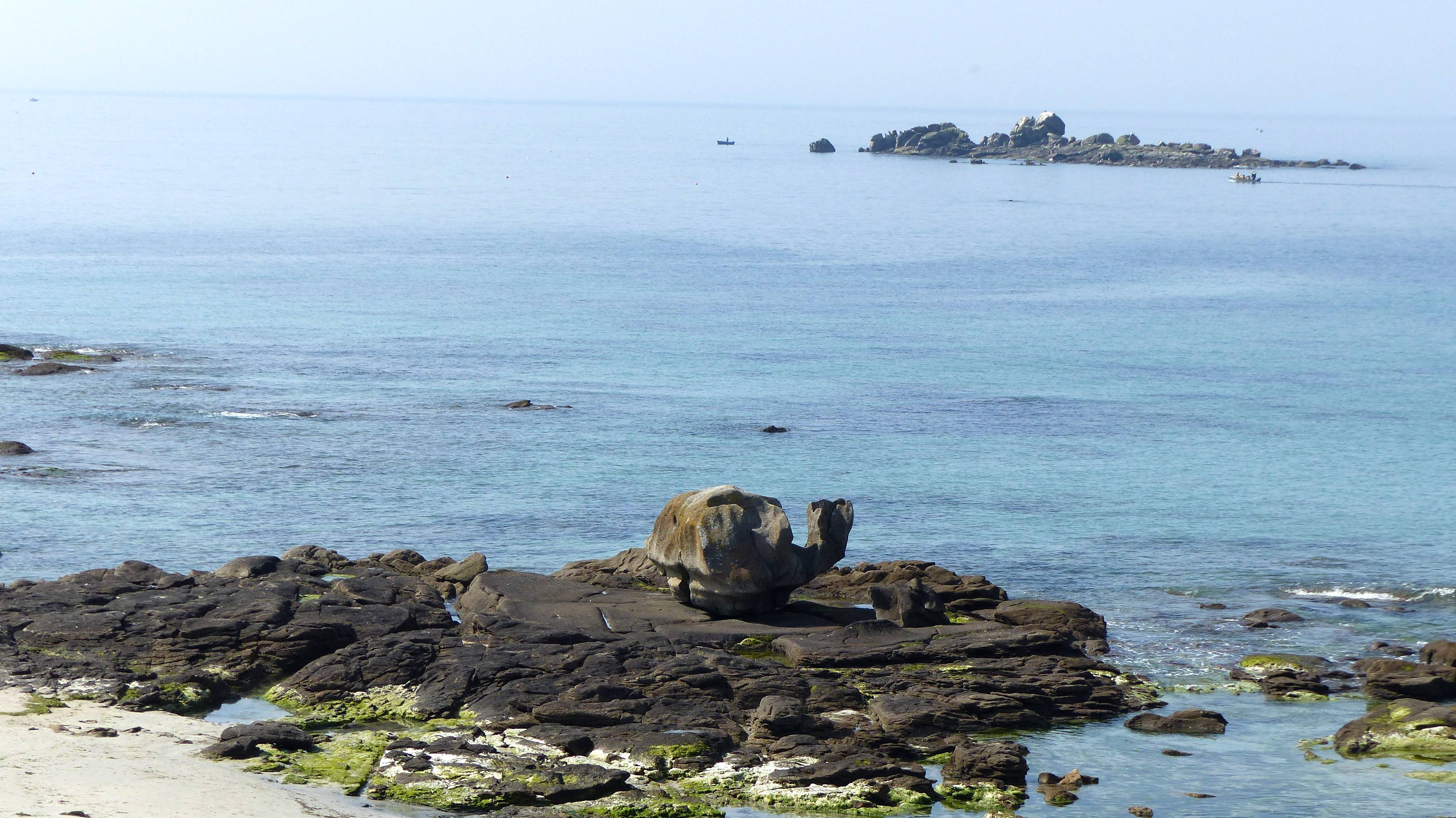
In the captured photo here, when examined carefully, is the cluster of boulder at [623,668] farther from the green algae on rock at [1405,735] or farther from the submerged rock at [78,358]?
the submerged rock at [78,358]

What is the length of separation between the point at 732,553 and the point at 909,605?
4.96 m

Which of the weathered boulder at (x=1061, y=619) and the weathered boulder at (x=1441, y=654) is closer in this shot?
the weathered boulder at (x=1441, y=654)

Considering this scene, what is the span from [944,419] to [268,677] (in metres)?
46.6

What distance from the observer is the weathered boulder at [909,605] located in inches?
1531

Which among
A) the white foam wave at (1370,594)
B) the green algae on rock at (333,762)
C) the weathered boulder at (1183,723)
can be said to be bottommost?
the white foam wave at (1370,594)

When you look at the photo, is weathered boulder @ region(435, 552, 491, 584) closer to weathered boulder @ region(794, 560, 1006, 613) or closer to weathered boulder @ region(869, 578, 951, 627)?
weathered boulder @ region(794, 560, 1006, 613)

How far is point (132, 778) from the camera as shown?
89.9 ft

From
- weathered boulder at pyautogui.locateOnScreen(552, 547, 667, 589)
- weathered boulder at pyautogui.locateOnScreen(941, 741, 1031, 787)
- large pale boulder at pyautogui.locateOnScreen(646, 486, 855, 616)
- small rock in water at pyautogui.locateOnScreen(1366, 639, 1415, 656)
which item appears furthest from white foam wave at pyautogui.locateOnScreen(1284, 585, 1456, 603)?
weathered boulder at pyautogui.locateOnScreen(552, 547, 667, 589)

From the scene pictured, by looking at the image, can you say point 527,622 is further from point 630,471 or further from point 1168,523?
point 1168,523

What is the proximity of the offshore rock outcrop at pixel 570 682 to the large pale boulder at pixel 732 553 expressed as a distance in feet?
2.04

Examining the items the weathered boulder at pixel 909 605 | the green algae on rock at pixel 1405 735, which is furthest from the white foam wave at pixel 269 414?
the green algae on rock at pixel 1405 735

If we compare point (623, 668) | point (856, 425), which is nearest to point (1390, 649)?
point (623, 668)

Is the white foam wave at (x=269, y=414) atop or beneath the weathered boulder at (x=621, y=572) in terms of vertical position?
atop

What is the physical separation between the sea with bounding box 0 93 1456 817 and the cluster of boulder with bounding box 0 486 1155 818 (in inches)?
102
